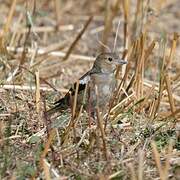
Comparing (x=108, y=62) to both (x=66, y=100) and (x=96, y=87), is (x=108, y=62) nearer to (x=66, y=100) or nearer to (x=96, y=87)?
(x=66, y=100)

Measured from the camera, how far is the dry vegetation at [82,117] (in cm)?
482

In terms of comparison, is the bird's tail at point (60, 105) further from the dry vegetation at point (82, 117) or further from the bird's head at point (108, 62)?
the bird's head at point (108, 62)

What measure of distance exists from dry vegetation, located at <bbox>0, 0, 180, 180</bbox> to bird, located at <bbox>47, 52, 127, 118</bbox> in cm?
10

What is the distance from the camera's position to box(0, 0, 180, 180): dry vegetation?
15.8ft

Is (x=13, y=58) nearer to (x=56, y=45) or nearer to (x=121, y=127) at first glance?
(x=56, y=45)

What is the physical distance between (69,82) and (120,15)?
2.70 metres

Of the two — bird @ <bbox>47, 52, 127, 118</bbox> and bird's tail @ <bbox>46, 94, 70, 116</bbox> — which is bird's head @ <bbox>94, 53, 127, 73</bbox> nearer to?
bird @ <bbox>47, 52, 127, 118</bbox>

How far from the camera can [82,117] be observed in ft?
18.6

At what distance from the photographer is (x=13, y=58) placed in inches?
301

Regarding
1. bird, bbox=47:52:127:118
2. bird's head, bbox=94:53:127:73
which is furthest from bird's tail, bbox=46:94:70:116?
bird's head, bbox=94:53:127:73

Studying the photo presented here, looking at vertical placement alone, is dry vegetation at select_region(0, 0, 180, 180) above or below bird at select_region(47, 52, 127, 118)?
below

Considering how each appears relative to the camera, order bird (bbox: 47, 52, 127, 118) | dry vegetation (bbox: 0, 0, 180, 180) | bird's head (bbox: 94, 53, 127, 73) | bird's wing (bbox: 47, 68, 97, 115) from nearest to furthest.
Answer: dry vegetation (bbox: 0, 0, 180, 180) < bird (bbox: 47, 52, 127, 118) < bird's wing (bbox: 47, 68, 97, 115) < bird's head (bbox: 94, 53, 127, 73)

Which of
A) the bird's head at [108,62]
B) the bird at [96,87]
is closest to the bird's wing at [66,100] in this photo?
the bird at [96,87]

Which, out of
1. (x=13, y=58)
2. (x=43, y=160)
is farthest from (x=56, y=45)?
(x=43, y=160)
